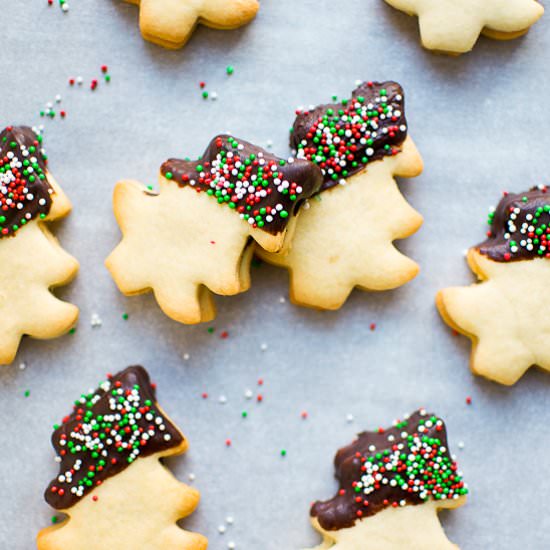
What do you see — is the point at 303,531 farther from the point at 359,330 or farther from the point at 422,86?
the point at 422,86

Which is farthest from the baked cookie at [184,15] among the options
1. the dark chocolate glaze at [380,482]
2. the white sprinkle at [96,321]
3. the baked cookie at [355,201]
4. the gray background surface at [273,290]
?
the dark chocolate glaze at [380,482]

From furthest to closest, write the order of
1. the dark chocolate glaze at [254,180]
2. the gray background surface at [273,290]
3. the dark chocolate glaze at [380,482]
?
1. the gray background surface at [273,290]
2. the dark chocolate glaze at [380,482]
3. the dark chocolate glaze at [254,180]

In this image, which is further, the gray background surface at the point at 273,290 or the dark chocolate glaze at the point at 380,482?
the gray background surface at the point at 273,290

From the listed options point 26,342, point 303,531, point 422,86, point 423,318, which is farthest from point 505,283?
point 26,342

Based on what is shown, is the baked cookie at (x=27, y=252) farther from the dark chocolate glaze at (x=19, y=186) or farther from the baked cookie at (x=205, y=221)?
Result: the baked cookie at (x=205, y=221)

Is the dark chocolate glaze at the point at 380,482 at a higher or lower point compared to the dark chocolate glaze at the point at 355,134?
lower

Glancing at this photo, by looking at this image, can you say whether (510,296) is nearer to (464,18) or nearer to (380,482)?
(380,482)

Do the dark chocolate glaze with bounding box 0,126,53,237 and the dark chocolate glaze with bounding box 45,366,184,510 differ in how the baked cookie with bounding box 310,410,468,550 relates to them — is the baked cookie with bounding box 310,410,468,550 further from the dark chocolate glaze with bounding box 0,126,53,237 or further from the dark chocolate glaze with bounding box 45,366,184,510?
the dark chocolate glaze with bounding box 0,126,53,237
